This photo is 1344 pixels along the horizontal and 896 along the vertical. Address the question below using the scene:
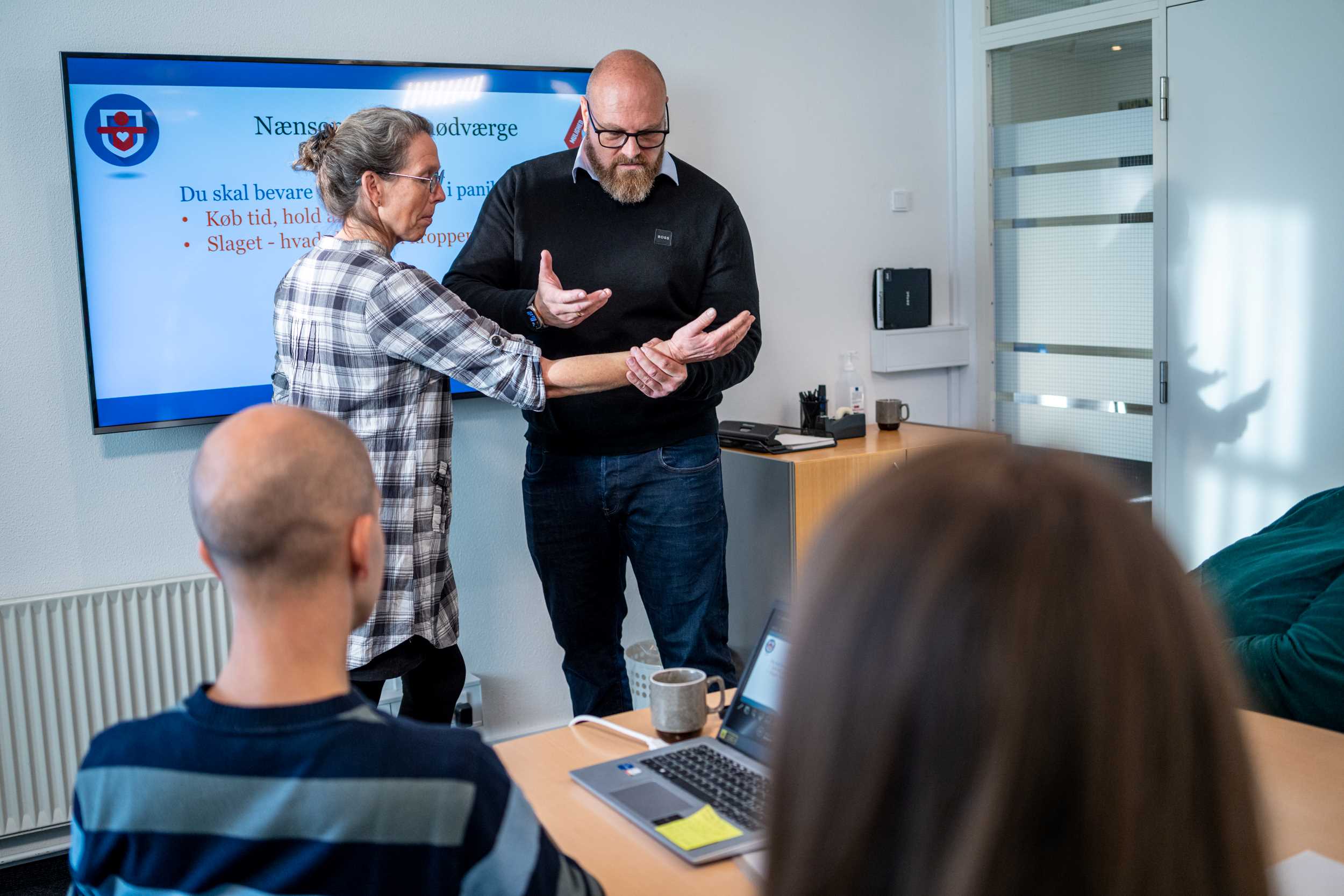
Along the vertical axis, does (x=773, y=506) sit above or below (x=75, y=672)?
above

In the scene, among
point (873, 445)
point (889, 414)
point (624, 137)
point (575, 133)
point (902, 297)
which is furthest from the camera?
point (902, 297)

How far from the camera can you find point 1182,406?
12.2 ft

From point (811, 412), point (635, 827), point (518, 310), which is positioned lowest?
point (635, 827)

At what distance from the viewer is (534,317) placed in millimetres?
2477

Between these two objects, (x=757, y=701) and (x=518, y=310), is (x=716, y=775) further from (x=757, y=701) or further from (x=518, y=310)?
(x=518, y=310)

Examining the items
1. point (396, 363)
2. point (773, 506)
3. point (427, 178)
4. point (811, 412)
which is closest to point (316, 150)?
point (427, 178)

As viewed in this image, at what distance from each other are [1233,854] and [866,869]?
182 mm

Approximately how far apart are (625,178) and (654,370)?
0.62 m

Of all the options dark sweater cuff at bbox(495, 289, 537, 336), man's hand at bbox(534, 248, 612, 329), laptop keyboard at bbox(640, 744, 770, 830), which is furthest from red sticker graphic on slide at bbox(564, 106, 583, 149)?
laptop keyboard at bbox(640, 744, 770, 830)

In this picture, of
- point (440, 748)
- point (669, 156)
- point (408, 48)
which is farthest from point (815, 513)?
point (440, 748)

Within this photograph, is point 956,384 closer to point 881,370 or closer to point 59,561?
point 881,370

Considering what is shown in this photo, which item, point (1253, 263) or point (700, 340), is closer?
point (700, 340)

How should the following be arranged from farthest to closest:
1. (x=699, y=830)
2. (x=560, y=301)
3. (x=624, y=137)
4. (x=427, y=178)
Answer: (x=624, y=137), (x=560, y=301), (x=427, y=178), (x=699, y=830)

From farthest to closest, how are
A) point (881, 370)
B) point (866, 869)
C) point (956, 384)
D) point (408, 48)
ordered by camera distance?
point (956, 384)
point (881, 370)
point (408, 48)
point (866, 869)
